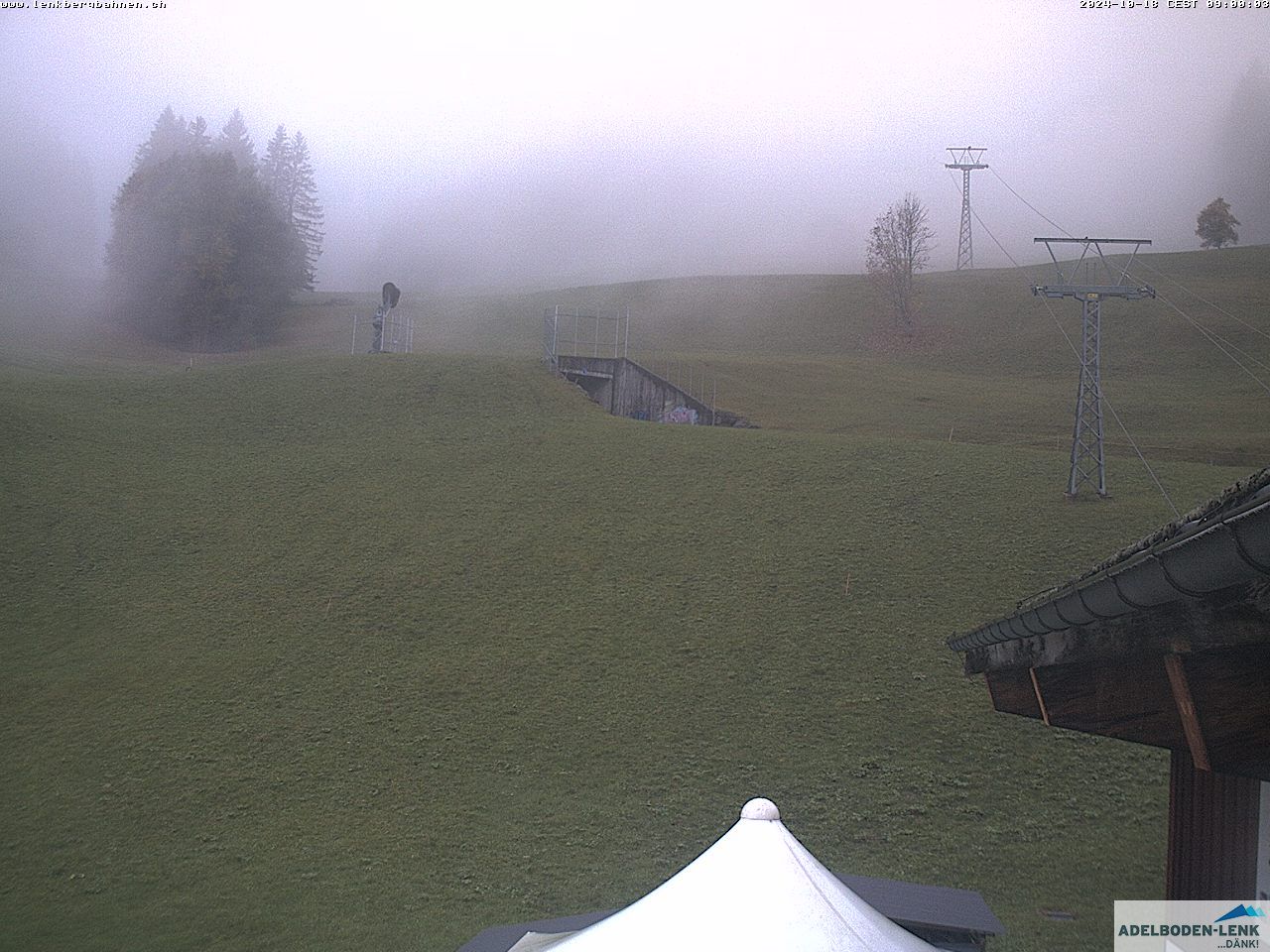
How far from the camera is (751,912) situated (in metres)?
3.83

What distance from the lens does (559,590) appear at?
16.6 m

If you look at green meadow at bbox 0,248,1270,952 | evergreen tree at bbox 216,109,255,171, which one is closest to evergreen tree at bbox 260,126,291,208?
evergreen tree at bbox 216,109,255,171

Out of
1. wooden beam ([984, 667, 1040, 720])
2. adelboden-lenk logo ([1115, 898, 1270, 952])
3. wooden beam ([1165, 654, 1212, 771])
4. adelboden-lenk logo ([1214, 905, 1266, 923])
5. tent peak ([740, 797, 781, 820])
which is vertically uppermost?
wooden beam ([1165, 654, 1212, 771])

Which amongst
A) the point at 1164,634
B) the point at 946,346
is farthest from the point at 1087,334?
the point at 946,346

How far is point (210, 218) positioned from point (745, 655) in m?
49.6

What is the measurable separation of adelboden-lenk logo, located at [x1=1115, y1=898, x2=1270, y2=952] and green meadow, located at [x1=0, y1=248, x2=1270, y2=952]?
4.14 m

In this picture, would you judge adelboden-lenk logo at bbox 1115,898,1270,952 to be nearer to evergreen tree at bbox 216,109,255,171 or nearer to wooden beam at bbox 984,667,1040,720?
wooden beam at bbox 984,667,1040,720

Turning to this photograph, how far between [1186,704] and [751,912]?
62.1 inches

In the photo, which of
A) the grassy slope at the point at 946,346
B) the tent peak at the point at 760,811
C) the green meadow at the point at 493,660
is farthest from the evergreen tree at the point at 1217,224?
the tent peak at the point at 760,811

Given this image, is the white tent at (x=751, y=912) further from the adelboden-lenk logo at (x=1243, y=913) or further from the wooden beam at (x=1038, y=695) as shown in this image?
the wooden beam at (x=1038, y=695)

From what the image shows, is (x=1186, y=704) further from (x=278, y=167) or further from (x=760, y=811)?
(x=278, y=167)

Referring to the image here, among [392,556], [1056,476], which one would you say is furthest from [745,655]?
[1056,476]

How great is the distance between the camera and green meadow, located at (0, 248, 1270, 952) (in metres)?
10.2

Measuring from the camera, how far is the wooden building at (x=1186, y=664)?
2.59m
